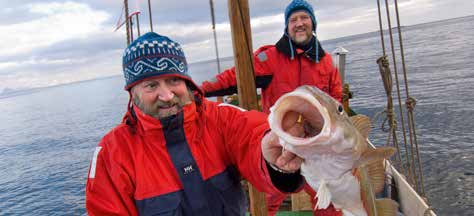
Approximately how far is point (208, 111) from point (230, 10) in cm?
112

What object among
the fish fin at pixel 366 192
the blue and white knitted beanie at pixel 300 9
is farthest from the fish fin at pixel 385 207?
the blue and white knitted beanie at pixel 300 9

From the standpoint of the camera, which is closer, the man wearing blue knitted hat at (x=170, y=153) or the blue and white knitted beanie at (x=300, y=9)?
the man wearing blue knitted hat at (x=170, y=153)

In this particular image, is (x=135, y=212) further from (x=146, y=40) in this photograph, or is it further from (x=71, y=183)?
(x=71, y=183)

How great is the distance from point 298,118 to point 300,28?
3.14 meters

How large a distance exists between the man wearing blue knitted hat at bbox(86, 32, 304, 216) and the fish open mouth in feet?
1.36

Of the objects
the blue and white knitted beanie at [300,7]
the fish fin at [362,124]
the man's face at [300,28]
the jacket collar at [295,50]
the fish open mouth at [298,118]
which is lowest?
the fish fin at [362,124]

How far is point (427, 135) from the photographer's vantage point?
14891 millimetres

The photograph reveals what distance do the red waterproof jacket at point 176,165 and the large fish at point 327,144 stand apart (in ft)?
0.86

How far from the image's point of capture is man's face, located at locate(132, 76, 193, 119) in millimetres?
2340

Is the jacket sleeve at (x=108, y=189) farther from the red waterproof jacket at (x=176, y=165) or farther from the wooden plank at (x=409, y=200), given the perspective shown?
the wooden plank at (x=409, y=200)

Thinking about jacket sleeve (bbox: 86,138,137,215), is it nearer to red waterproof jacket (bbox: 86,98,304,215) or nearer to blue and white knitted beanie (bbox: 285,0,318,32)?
red waterproof jacket (bbox: 86,98,304,215)

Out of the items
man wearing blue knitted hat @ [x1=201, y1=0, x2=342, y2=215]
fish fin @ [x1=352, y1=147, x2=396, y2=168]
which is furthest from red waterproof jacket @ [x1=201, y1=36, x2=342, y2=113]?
fish fin @ [x1=352, y1=147, x2=396, y2=168]

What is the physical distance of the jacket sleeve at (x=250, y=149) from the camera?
6.95ft

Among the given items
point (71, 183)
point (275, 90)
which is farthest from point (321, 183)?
point (71, 183)
